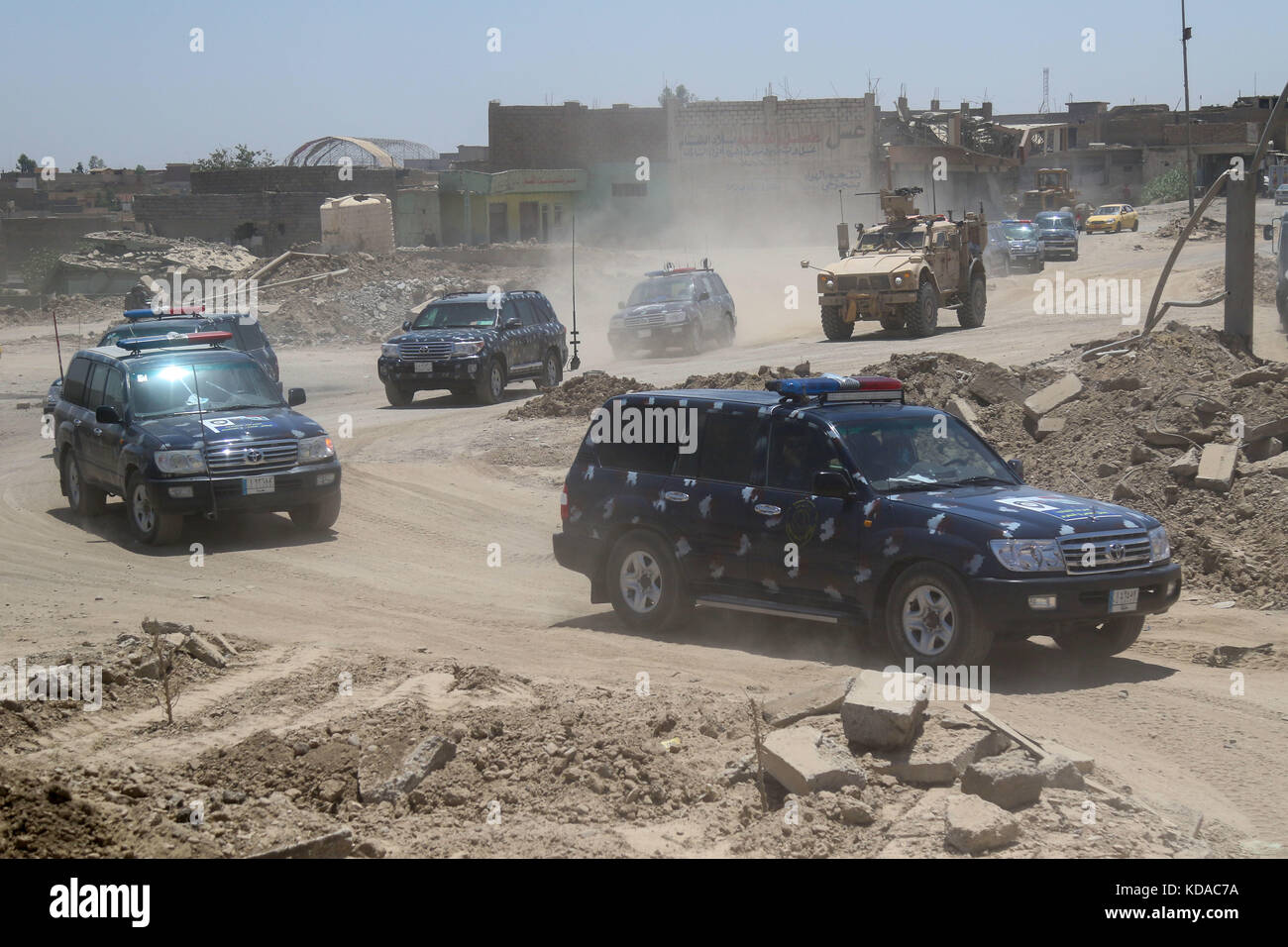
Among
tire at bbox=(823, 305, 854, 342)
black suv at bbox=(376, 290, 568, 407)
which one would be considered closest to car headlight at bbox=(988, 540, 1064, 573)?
black suv at bbox=(376, 290, 568, 407)

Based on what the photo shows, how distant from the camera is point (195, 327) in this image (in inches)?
740

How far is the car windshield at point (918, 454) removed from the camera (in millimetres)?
9180

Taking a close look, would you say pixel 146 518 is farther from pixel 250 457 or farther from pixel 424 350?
pixel 424 350

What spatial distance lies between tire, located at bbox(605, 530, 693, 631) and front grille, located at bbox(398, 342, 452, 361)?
14.1 meters

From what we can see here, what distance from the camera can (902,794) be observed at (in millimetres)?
6070

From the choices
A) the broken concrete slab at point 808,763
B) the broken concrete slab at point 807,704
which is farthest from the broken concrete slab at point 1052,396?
the broken concrete slab at point 808,763

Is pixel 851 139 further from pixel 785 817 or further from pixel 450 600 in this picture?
pixel 785 817

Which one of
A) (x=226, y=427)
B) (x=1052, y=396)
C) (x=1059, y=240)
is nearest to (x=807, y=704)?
(x=226, y=427)

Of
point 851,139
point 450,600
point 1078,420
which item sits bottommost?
point 450,600

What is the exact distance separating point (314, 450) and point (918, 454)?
6823 millimetres

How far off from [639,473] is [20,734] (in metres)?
4.62

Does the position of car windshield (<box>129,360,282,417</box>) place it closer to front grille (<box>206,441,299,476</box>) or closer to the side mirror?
front grille (<box>206,441,299,476</box>)

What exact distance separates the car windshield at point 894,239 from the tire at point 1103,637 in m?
21.9
